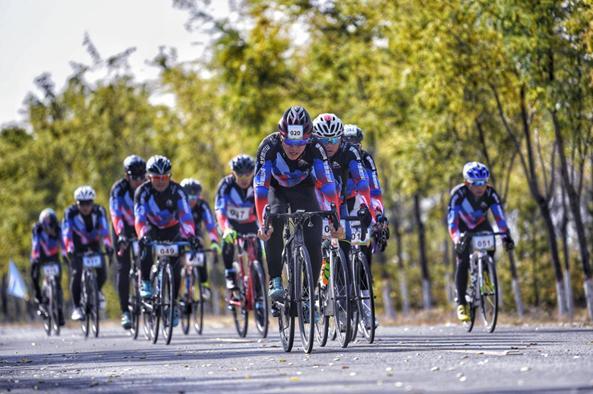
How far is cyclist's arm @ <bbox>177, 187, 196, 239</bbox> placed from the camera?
58.3 feet

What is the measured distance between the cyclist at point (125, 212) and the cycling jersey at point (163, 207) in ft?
3.73

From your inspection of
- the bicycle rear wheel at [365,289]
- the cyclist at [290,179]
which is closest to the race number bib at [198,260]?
the bicycle rear wheel at [365,289]

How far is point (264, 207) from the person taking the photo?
43.1 feet

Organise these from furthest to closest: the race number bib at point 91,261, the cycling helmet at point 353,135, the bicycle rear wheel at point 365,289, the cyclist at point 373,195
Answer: the race number bib at point 91,261 → the cycling helmet at point 353,135 → the cyclist at point 373,195 → the bicycle rear wheel at point 365,289

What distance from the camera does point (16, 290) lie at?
42500 mm

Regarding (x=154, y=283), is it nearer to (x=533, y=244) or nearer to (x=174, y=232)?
(x=174, y=232)

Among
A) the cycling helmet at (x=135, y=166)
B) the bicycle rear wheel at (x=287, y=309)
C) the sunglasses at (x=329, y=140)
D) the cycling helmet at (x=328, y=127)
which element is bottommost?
the bicycle rear wheel at (x=287, y=309)

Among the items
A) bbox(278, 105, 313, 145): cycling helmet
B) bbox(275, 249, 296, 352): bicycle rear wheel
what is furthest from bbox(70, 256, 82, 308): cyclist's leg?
bbox(278, 105, 313, 145): cycling helmet

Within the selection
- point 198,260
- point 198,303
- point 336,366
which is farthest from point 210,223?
point 336,366

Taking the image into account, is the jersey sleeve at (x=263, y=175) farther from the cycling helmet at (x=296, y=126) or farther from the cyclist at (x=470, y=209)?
the cyclist at (x=470, y=209)

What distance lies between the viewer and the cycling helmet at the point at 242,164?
19.0 m

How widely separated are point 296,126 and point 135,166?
7045 millimetres

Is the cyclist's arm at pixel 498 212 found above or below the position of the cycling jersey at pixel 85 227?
below

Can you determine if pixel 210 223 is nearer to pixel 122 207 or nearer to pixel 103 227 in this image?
pixel 122 207
